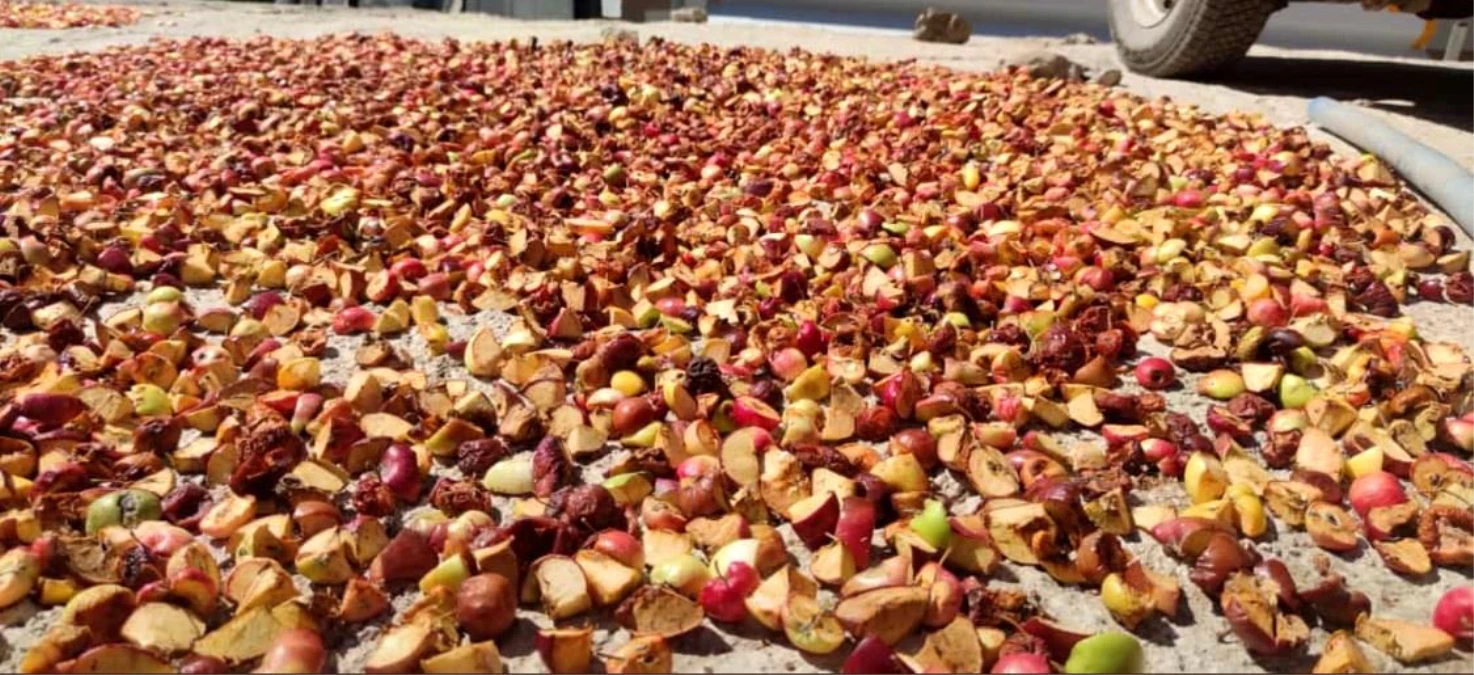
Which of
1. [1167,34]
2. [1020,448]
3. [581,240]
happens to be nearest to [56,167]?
[581,240]

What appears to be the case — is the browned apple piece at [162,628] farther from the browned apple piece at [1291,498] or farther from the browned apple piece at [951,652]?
the browned apple piece at [1291,498]

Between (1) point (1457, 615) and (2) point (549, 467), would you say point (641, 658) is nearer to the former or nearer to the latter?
(2) point (549, 467)

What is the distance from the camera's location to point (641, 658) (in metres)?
1.41

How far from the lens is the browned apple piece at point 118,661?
1344 millimetres

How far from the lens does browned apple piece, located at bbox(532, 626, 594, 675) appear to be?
1410mm

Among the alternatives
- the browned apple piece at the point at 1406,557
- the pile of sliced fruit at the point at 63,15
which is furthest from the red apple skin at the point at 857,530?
the pile of sliced fruit at the point at 63,15

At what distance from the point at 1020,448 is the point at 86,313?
7.44 feet

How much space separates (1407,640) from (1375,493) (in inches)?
15.1

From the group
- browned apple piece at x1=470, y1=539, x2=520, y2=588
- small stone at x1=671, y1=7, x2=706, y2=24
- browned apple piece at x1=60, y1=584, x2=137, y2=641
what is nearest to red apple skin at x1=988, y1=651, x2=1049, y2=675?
browned apple piece at x1=470, y1=539, x2=520, y2=588

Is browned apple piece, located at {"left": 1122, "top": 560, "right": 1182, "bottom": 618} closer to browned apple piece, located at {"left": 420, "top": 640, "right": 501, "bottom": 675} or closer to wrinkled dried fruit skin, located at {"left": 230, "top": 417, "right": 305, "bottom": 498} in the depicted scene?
browned apple piece, located at {"left": 420, "top": 640, "right": 501, "bottom": 675}

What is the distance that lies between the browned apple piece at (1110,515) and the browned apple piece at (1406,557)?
39cm

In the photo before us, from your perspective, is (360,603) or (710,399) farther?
(710,399)

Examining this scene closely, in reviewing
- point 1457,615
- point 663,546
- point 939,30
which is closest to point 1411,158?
point 1457,615

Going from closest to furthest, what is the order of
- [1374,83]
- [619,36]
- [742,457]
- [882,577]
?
[882,577] → [742,457] → [1374,83] → [619,36]
